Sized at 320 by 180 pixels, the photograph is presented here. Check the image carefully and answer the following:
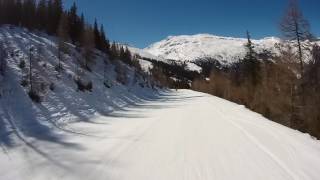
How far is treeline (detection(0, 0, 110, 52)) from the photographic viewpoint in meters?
60.6

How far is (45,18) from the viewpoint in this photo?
68.8 metres

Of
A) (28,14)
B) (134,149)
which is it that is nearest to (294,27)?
(134,149)

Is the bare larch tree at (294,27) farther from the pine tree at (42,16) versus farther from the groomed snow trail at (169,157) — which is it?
the pine tree at (42,16)

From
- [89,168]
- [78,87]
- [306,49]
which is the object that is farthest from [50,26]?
[89,168]

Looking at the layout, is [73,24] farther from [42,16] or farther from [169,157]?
[169,157]

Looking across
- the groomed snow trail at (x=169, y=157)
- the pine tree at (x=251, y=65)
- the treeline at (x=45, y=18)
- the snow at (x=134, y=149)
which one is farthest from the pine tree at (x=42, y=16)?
the groomed snow trail at (x=169, y=157)

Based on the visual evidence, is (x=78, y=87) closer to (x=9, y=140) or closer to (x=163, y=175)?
(x=9, y=140)

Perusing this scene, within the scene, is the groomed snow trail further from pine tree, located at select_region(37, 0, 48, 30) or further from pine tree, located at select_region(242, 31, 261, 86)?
pine tree, located at select_region(37, 0, 48, 30)

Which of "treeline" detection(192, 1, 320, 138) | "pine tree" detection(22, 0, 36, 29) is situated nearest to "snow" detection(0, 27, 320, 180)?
"treeline" detection(192, 1, 320, 138)

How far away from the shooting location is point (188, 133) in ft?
44.7

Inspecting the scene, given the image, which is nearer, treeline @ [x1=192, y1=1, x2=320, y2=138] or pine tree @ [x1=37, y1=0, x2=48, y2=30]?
treeline @ [x1=192, y1=1, x2=320, y2=138]

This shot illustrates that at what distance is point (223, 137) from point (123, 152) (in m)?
4.38

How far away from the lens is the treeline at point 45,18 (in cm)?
6059

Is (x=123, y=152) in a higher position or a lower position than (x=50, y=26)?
lower
